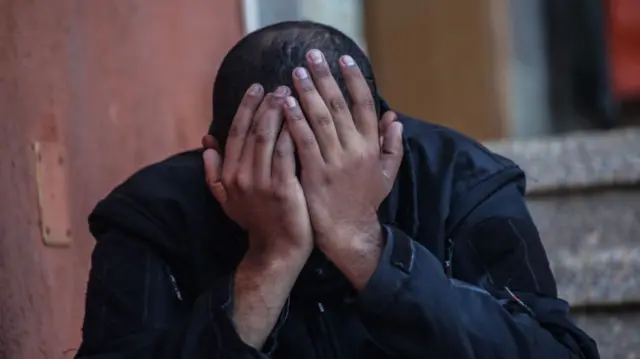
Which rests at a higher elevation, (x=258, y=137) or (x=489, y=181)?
(x=258, y=137)

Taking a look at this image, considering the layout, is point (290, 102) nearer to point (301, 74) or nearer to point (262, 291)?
point (301, 74)

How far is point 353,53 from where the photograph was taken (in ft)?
3.46

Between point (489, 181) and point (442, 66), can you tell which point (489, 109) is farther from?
A: point (489, 181)

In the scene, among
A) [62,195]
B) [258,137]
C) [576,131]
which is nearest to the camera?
[258,137]

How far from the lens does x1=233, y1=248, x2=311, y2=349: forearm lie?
1.02m

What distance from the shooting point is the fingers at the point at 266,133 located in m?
0.99

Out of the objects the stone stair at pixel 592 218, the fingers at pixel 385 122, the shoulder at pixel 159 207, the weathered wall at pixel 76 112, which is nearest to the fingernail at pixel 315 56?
the fingers at pixel 385 122

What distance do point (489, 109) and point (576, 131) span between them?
0.25 meters

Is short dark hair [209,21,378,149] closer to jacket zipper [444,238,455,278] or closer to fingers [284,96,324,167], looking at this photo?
fingers [284,96,324,167]

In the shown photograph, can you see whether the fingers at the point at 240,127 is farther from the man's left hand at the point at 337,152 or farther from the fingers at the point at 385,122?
the fingers at the point at 385,122

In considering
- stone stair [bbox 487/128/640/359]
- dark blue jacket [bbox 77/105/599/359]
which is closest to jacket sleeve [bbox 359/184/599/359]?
dark blue jacket [bbox 77/105/599/359]

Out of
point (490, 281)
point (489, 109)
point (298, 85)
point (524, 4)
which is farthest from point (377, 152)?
point (524, 4)

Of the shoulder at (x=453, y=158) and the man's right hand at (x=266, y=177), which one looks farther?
the shoulder at (x=453, y=158)

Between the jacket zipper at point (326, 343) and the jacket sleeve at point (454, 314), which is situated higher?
the jacket sleeve at point (454, 314)
